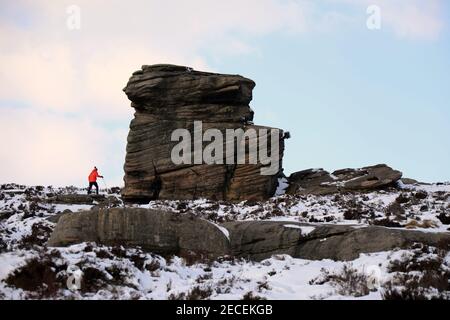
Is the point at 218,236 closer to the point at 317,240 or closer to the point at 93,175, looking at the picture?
the point at 317,240

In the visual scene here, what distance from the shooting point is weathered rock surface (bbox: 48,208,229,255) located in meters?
16.6

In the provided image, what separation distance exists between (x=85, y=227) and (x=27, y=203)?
15.9 metres

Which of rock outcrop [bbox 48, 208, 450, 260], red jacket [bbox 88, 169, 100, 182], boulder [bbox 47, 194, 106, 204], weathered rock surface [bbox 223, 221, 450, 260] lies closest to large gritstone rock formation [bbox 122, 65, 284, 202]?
red jacket [bbox 88, 169, 100, 182]

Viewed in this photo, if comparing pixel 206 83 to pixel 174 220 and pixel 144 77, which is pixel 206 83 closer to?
pixel 144 77

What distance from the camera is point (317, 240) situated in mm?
17859

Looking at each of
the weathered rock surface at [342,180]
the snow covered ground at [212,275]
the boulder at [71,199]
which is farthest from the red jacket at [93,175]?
the snow covered ground at [212,275]

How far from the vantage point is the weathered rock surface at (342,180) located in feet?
115

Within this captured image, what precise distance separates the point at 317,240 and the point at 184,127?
21.0 m

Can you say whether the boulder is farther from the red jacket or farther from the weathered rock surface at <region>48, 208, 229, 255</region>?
the weathered rock surface at <region>48, 208, 229, 255</region>

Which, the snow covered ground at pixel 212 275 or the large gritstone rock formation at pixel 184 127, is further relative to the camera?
the large gritstone rock formation at pixel 184 127

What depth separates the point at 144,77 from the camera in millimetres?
Answer: 38500

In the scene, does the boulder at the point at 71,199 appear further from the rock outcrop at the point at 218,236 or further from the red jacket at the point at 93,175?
the rock outcrop at the point at 218,236

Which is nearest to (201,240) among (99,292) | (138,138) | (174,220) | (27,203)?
(174,220)

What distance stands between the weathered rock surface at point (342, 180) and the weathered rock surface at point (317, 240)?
16.8 metres
